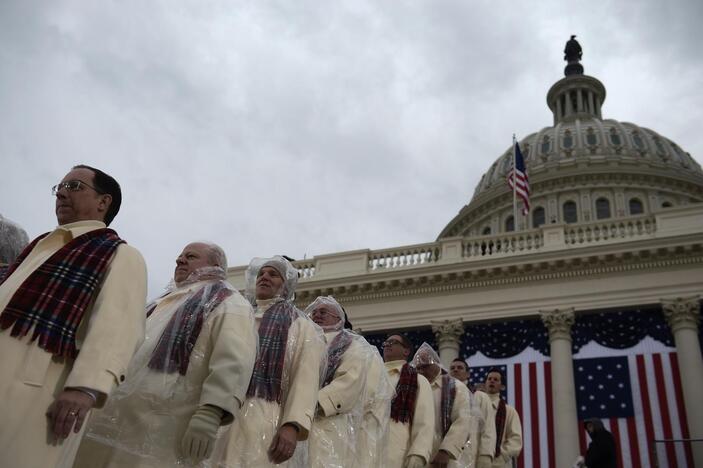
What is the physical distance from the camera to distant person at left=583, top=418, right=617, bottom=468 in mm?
10203

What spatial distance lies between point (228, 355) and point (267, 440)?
0.69 metres

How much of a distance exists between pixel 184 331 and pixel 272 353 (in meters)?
0.74

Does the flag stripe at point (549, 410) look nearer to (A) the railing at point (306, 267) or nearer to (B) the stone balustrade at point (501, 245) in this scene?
(B) the stone balustrade at point (501, 245)

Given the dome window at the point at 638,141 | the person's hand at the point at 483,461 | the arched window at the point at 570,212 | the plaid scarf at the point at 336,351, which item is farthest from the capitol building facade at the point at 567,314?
the dome window at the point at 638,141

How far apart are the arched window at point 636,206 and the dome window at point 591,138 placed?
22.3 feet

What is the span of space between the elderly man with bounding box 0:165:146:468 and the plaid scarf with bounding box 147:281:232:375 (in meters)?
0.59

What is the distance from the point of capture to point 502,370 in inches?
777

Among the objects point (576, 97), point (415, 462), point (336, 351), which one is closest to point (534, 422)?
point (415, 462)

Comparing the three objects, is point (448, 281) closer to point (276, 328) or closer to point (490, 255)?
point (490, 255)

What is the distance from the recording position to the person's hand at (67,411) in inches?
103

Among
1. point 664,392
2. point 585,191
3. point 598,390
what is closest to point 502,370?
point 598,390

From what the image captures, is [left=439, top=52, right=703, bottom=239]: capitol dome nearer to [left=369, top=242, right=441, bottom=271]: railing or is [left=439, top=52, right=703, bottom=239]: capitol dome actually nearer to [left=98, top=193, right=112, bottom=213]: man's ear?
[left=369, top=242, right=441, bottom=271]: railing

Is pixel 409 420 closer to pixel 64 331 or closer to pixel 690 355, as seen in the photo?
pixel 64 331

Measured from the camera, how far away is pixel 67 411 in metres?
2.62
